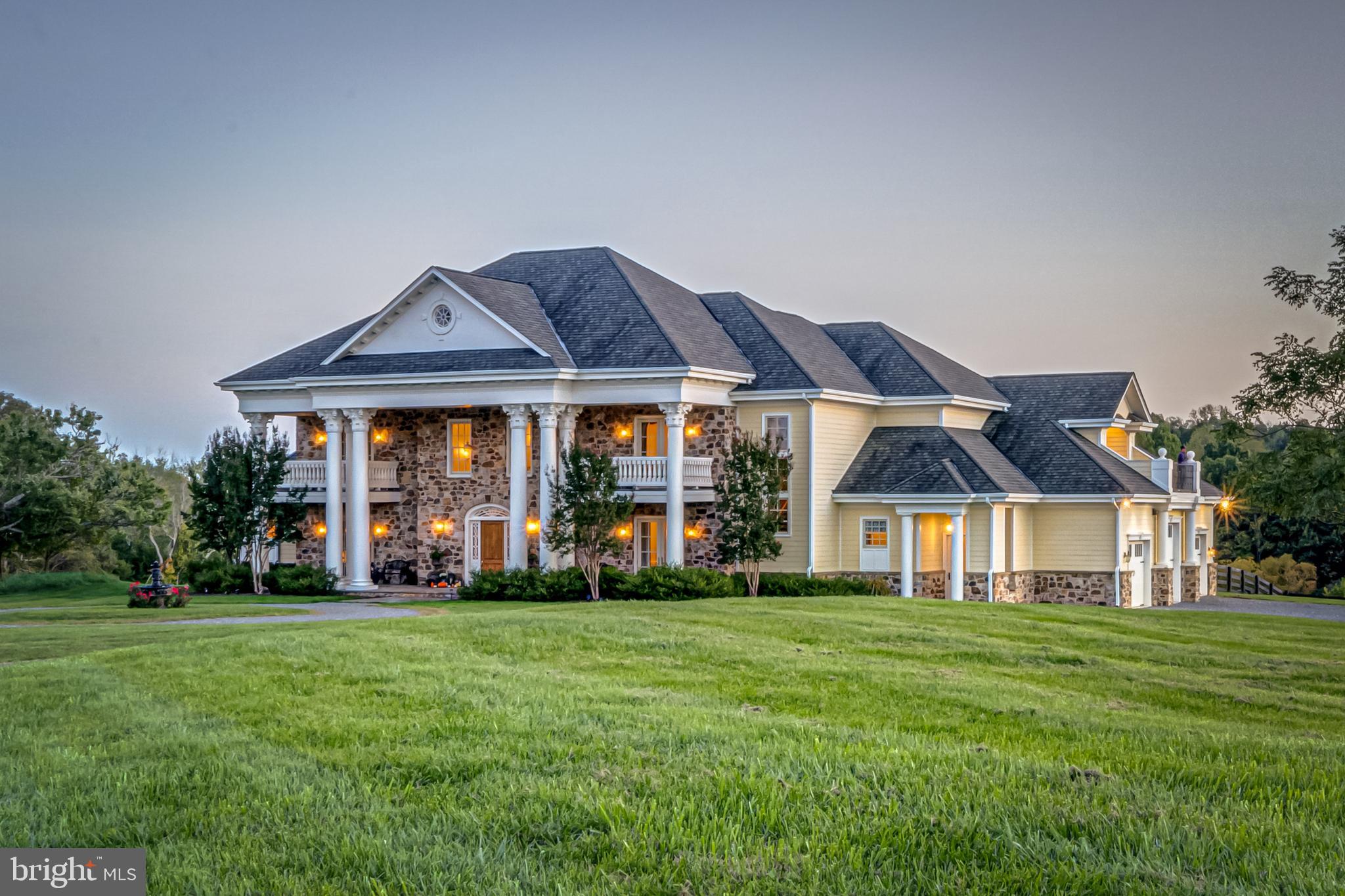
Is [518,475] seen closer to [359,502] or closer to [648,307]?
[359,502]

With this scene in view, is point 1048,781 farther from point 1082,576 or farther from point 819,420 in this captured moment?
point 1082,576

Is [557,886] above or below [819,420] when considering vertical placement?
below

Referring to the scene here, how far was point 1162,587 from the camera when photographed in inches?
1564

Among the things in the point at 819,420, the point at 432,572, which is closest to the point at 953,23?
the point at 819,420

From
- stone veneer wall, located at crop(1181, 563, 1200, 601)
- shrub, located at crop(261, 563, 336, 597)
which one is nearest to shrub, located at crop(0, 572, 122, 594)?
shrub, located at crop(261, 563, 336, 597)

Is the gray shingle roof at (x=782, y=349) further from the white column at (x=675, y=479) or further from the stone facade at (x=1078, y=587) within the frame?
the stone facade at (x=1078, y=587)

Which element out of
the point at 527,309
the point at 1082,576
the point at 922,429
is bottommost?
the point at 1082,576

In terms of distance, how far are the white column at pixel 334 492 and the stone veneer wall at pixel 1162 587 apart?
79.4ft

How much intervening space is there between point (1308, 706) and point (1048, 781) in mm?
7855

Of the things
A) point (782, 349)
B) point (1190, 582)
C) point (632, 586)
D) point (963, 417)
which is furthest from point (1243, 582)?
point (632, 586)

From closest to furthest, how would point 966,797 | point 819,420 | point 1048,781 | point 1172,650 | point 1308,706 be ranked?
1. point 966,797
2. point 1048,781
3. point 1308,706
4. point 1172,650
5. point 819,420

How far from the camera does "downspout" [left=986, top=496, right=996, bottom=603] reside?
1336 inches

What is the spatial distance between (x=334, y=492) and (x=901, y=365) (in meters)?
16.9

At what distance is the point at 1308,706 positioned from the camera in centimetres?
1409
